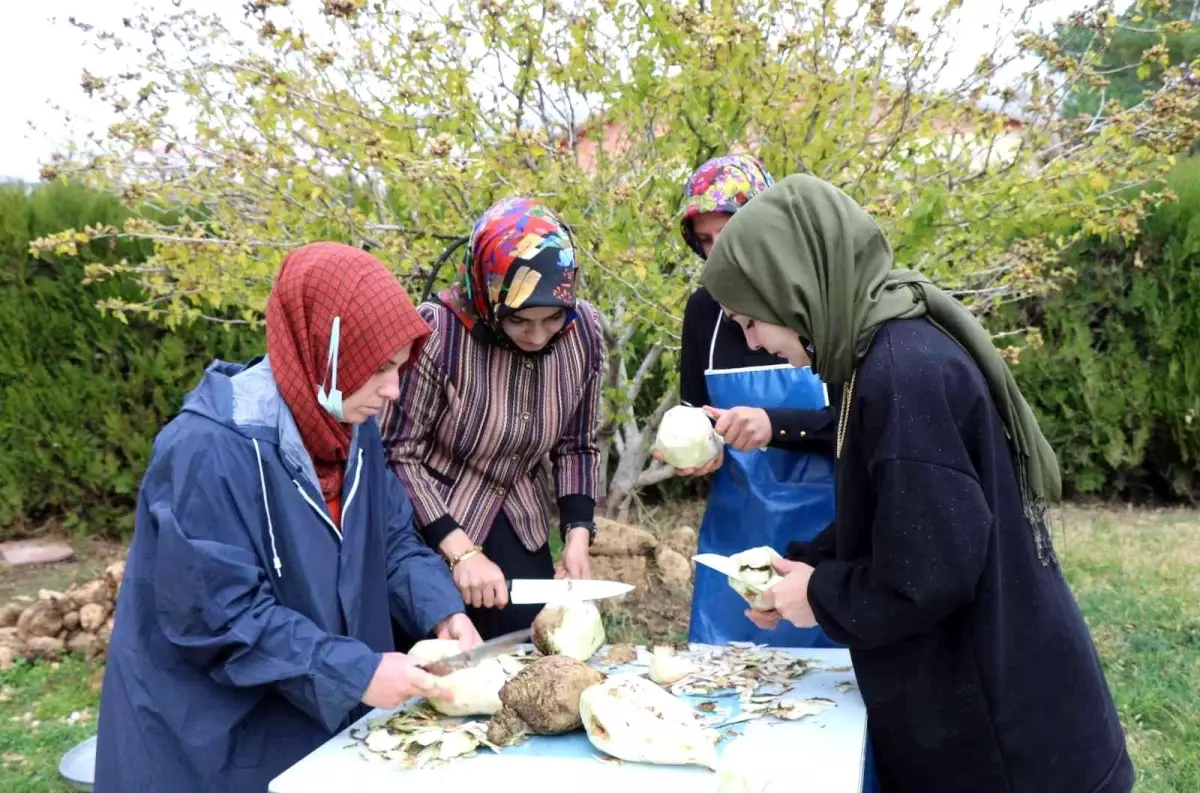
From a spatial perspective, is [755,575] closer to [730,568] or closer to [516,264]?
[730,568]

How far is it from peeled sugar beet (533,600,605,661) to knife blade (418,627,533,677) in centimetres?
7

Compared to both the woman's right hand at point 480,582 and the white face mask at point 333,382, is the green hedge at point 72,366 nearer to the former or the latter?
the woman's right hand at point 480,582


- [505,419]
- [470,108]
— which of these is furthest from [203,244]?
[505,419]

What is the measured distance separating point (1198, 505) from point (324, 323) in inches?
291

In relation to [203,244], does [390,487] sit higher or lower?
lower

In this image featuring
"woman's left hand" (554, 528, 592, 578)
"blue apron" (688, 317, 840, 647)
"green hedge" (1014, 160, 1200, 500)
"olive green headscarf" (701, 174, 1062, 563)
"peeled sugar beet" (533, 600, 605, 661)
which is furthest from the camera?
"green hedge" (1014, 160, 1200, 500)

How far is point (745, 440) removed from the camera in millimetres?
2551

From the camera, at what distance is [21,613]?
16.6 ft

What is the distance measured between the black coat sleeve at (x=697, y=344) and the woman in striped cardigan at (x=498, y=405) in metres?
0.26

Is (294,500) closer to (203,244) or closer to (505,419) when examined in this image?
(505,419)

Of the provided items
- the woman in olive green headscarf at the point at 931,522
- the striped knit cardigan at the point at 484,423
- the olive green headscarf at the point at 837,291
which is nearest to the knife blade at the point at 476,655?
the striped knit cardigan at the point at 484,423

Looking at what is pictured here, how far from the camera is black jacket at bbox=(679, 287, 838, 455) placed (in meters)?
2.56

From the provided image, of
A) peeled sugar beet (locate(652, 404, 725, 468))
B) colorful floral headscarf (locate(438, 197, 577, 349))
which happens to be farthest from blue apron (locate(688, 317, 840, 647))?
colorful floral headscarf (locate(438, 197, 577, 349))

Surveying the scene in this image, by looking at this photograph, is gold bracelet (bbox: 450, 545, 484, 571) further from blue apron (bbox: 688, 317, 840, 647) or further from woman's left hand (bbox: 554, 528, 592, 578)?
blue apron (bbox: 688, 317, 840, 647)
